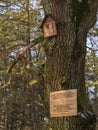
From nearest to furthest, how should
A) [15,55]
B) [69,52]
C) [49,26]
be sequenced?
[69,52] < [49,26] < [15,55]

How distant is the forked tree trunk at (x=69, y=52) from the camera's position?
411 cm

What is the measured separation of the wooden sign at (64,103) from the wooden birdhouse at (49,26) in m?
0.88

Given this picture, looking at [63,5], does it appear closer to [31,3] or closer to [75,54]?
[75,54]

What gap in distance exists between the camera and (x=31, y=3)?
1488 centimetres

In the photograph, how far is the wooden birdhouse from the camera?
4.30 metres

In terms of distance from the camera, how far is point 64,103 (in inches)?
156

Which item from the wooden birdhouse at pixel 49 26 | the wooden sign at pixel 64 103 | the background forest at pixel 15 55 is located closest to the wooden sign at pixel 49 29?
the wooden birdhouse at pixel 49 26

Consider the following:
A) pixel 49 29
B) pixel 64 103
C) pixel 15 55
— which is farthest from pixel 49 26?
pixel 15 55

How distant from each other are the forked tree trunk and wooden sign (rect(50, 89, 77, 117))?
0.10 metres

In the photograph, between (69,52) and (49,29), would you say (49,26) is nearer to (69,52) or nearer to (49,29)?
(49,29)

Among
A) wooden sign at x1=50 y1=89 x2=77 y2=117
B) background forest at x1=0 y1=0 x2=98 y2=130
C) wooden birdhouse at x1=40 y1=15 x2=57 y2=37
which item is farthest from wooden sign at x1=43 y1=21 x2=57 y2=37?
background forest at x1=0 y1=0 x2=98 y2=130

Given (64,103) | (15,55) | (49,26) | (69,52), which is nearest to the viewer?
(64,103)

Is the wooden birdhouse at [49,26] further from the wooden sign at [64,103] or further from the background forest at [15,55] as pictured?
the background forest at [15,55]

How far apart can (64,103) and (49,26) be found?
1.17 meters
